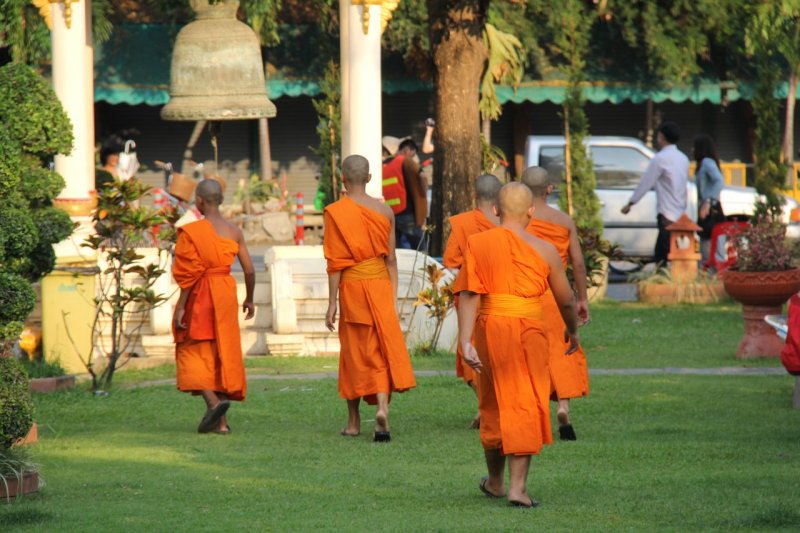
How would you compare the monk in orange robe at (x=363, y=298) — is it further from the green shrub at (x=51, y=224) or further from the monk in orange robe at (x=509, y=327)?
the monk in orange robe at (x=509, y=327)

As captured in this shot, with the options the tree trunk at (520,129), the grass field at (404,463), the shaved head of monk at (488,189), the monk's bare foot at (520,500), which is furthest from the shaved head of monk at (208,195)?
the tree trunk at (520,129)

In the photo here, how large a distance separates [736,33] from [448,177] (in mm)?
11505

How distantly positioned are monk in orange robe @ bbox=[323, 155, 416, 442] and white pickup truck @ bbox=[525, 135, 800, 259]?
10764 millimetres

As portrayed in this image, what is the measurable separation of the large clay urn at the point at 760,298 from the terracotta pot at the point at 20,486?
6.79 meters

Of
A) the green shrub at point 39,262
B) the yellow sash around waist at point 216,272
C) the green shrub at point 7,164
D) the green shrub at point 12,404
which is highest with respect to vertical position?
the green shrub at point 7,164

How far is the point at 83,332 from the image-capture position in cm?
1270

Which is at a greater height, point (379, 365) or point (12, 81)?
point (12, 81)

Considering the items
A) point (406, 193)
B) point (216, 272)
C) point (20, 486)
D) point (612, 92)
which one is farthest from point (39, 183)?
point (612, 92)

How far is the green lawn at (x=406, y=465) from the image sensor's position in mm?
6930

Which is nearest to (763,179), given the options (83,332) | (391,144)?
(391,144)

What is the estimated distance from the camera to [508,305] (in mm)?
7352

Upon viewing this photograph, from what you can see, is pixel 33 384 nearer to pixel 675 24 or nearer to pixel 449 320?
pixel 449 320

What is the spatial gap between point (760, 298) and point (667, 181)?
5.64 metres

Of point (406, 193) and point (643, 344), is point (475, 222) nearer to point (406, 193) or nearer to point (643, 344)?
point (643, 344)
